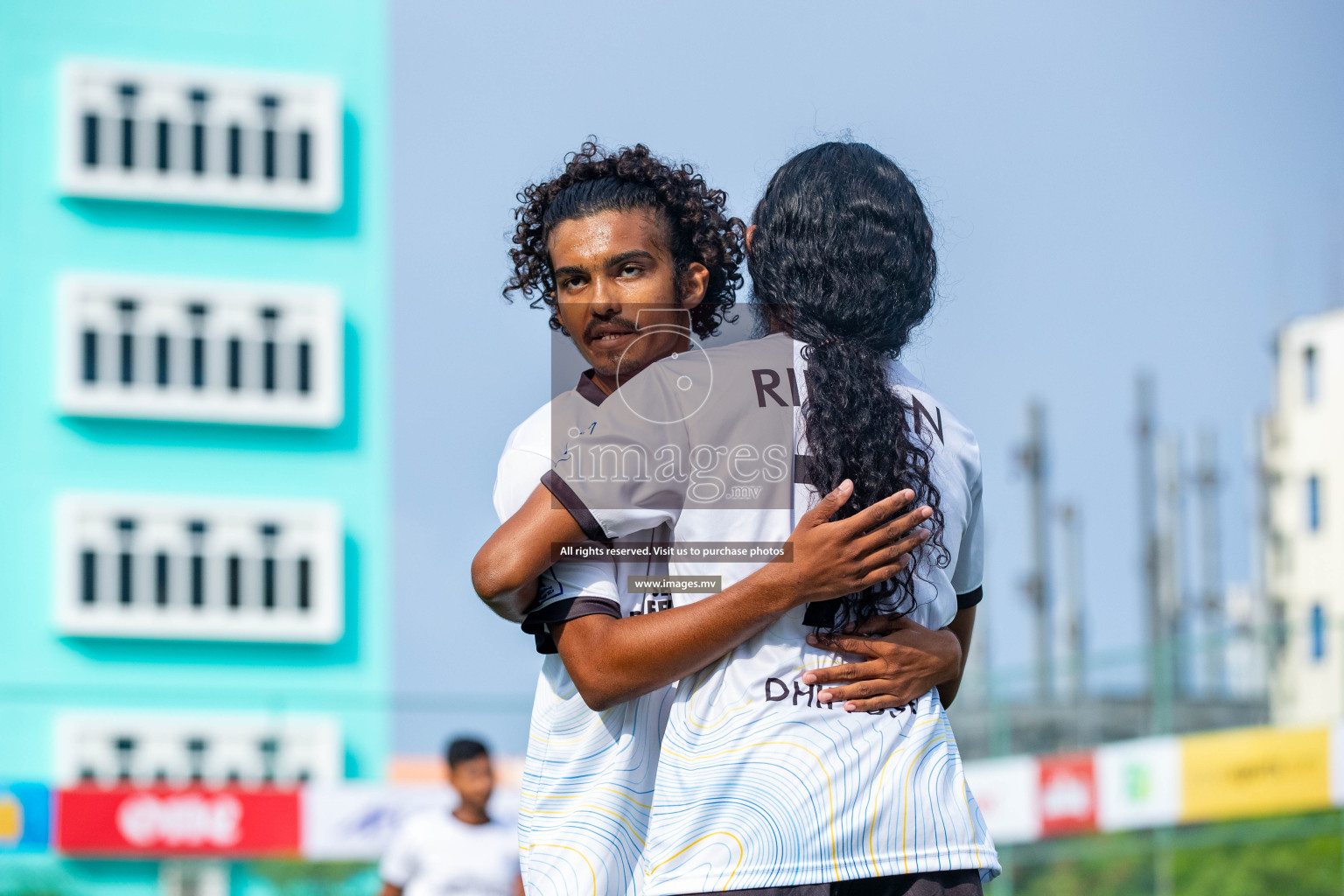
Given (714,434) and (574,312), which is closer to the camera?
(714,434)

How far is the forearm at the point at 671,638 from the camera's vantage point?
1992 millimetres

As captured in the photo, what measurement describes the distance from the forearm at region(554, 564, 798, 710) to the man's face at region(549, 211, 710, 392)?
0.36 m

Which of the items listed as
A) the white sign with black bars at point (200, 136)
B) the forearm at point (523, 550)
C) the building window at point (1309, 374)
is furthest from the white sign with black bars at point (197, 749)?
the building window at point (1309, 374)

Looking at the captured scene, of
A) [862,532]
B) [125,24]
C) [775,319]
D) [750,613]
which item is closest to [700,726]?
[750,613]

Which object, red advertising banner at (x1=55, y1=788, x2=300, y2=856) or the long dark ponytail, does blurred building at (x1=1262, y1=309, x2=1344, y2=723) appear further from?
the long dark ponytail

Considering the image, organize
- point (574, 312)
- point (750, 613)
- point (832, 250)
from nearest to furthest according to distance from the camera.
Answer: point (750, 613) → point (832, 250) → point (574, 312)

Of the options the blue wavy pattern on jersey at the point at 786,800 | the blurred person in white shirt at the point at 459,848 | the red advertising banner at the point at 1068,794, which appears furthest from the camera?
the red advertising banner at the point at 1068,794

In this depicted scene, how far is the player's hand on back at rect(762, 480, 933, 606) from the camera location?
6.52ft

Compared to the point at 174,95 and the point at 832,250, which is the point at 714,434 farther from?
the point at 174,95

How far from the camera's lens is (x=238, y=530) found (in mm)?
21219

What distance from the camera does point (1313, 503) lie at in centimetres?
4000

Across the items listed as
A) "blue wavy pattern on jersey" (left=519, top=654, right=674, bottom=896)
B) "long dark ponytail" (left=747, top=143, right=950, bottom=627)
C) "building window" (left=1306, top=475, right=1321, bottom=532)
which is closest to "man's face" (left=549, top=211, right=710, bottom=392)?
"long dark ponytail" (left=747, top=143, right=950, bottom=627)

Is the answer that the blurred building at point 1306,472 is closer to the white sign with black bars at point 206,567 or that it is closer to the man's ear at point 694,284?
the white sign with black bars at point 206,567

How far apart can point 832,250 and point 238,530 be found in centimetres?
1992
